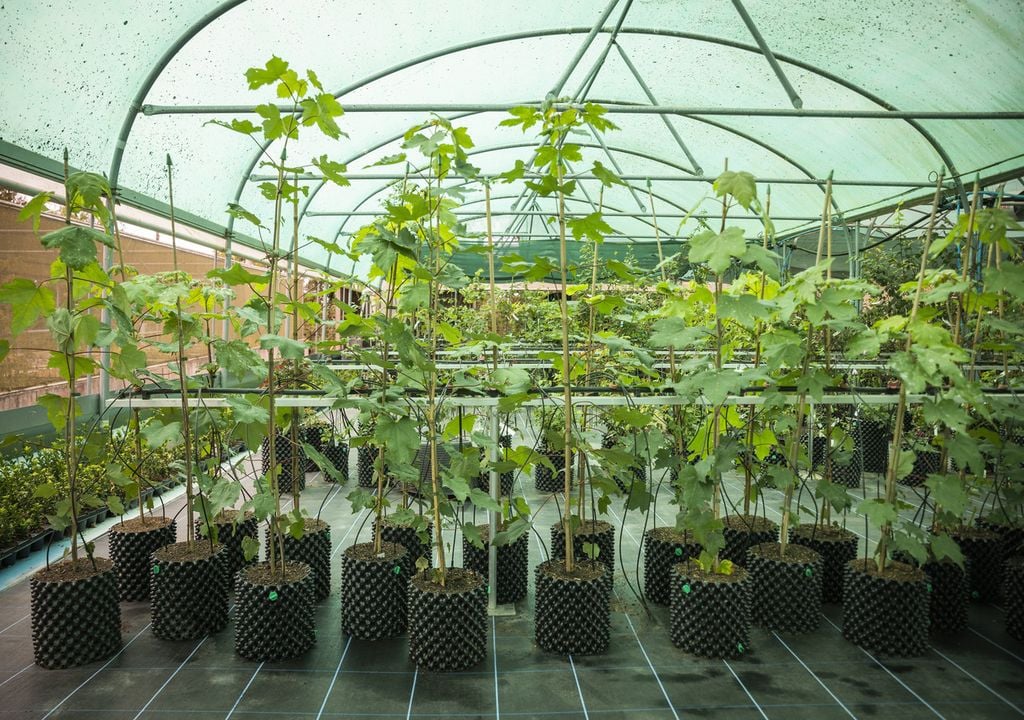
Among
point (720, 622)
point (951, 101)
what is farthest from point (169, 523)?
point (951, 101)

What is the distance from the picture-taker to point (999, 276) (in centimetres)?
270

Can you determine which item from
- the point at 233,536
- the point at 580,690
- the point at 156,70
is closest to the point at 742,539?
the point at 580,690

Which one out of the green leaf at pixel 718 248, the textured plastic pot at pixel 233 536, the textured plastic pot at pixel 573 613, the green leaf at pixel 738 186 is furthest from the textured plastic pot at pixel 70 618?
the green leaf at pixel 738 186

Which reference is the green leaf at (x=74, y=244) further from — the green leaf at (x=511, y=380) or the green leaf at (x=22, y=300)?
the green leaf at (x=511, y=380)

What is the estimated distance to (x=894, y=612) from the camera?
286 centimetres

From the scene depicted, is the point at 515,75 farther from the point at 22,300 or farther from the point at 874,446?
the point at 22,300

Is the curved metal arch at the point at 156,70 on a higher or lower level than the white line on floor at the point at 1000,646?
higher

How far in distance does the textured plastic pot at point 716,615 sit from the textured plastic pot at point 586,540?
47 centimetres

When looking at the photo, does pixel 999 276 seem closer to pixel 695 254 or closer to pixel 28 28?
pixel 695 254

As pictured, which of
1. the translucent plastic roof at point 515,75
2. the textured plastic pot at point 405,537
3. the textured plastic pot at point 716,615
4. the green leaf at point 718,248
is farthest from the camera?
the translucent plastic roof at point 515,75

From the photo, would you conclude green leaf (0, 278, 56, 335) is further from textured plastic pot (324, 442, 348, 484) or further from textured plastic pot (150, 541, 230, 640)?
textured plastic pot (324, 442, 348, 484)

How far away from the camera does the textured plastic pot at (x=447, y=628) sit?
8.86ft

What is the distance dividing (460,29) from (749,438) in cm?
400

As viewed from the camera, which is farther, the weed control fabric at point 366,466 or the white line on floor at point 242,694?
the weed control fabric at point 366,466
